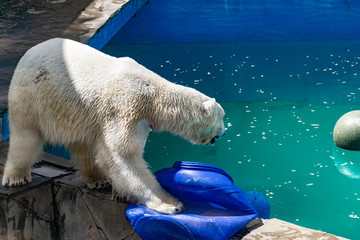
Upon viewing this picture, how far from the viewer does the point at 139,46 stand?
29.8 ft

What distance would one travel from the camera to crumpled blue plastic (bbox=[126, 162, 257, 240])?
2.52m

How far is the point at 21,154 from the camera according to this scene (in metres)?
2.86

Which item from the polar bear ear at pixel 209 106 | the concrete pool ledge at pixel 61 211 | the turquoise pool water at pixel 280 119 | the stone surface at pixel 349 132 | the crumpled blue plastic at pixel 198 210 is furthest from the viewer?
the stone surface at pixel 349 132

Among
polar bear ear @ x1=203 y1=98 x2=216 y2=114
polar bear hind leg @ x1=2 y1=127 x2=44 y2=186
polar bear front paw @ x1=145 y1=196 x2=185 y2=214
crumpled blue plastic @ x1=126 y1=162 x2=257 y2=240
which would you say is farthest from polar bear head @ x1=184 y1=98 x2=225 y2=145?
polar bear hind leg @ x1=2 y1=127 x2=44 y2=186

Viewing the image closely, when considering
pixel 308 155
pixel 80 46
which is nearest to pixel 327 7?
pixel 308 155

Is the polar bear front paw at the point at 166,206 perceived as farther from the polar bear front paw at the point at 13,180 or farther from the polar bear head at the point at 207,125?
the polar bear front paw at the point at 13,180

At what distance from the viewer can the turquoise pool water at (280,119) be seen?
4535mm

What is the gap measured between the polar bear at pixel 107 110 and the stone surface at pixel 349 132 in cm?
271

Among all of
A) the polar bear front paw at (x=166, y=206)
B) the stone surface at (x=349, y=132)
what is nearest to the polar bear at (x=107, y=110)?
the polar bear front paw at (x=166, y=206)

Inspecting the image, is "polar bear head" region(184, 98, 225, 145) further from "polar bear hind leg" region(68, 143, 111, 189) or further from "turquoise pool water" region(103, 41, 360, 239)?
"turquoise pool water" region(103, 41, 360, 239)

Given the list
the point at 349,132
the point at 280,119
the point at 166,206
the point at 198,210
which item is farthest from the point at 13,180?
the point at 280,119

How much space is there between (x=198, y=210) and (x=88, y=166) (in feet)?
2.21

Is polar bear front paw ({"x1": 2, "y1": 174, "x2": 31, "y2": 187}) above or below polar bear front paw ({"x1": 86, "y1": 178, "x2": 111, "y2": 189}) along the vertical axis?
above

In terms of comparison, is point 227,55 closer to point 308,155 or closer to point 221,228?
point 308,155
